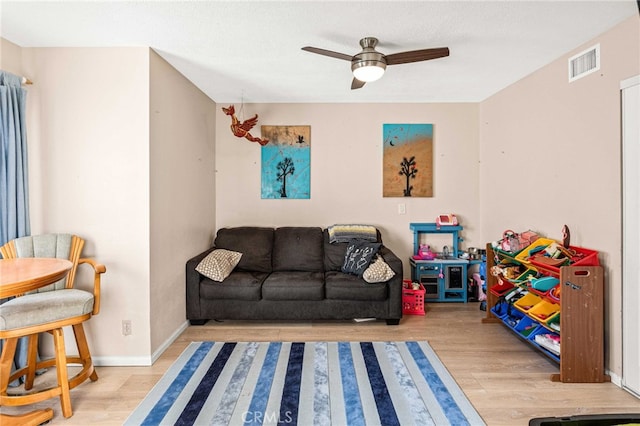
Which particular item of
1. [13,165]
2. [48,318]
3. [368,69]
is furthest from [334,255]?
[13,165]

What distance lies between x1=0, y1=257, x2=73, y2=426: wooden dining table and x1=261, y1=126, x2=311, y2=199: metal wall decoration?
2.47m

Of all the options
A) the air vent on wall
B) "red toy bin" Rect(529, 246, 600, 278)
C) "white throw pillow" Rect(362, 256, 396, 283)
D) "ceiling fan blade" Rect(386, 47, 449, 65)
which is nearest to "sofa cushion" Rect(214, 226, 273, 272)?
"white throw pillow" Rect(362, 256, 396, 283)

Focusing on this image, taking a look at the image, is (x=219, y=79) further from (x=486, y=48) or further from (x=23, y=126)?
(x=486, y=48)

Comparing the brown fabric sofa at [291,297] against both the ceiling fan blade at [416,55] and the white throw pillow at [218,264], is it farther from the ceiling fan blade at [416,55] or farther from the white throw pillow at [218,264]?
the ceiling fan blade at [416,55]

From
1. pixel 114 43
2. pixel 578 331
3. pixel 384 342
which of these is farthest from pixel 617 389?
pixel 114 43

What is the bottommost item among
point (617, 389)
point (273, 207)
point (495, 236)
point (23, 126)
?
point (617, 389)

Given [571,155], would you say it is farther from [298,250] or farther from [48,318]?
[48,318]

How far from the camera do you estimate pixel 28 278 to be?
5.36 feet

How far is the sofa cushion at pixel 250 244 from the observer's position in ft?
12.0

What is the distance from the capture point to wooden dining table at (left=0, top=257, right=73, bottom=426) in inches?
62.0

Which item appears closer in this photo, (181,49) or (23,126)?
(23,126)

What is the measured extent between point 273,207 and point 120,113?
2037 millimetres

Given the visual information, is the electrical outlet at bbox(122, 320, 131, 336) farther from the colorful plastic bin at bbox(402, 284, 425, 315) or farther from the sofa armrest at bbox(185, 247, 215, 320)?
the colorful plastic bin at bbox(402, 284, 425, 315)

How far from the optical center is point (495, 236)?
3818mm
